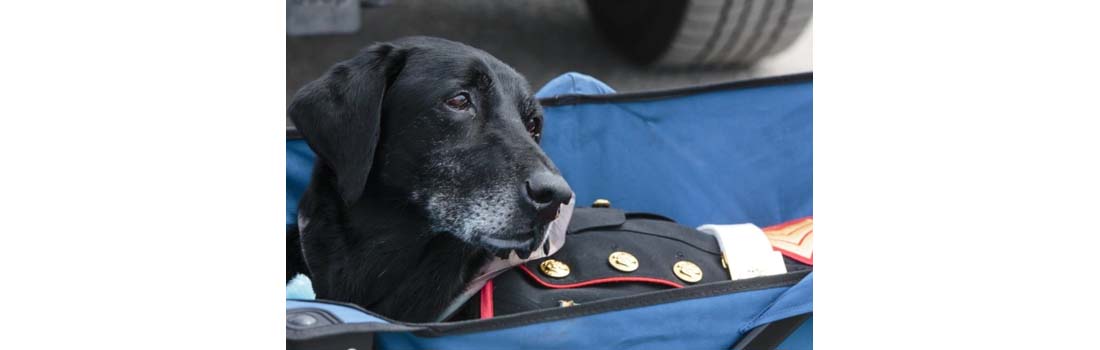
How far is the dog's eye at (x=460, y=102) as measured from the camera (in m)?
1.49

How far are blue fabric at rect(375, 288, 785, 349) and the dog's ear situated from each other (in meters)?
0.32

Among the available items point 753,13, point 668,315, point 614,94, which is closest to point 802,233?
point 614,94

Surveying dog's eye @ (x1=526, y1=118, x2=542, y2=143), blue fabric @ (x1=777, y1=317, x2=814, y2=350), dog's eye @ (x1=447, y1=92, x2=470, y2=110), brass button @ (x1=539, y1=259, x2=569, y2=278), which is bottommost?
blue fabric @ (x1=777, y1=317, x2=814, y2=350)

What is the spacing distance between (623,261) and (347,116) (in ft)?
1.62

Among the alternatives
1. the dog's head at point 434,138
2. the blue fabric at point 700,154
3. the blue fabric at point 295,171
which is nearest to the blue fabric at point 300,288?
the dog's head at point 434,138

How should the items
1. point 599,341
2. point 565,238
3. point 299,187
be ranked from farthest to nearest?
1. point 299,187
2. point 565,238
3. point 599,341

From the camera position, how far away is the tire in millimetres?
3385

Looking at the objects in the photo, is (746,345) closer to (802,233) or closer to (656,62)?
(802,233)

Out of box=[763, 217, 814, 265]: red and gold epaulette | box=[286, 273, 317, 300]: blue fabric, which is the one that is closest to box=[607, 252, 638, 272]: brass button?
box=[763, 217, 814, 265]: red and gold epaulette

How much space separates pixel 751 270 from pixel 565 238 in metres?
0.32

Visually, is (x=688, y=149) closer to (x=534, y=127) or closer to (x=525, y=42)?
(x=534, y=127)

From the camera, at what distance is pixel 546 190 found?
139cm

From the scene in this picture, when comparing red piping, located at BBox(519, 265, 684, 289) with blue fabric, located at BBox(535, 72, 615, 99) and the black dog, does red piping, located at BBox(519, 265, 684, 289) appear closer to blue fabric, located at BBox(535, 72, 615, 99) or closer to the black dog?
the black dog

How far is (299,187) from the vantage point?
189 centimetres
